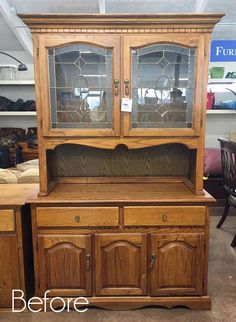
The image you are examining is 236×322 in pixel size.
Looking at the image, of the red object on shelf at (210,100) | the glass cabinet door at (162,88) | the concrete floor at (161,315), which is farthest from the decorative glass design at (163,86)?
the red object on shelf at (210,100)

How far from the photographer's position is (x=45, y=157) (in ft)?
6.20

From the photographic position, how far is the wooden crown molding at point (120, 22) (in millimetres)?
1720

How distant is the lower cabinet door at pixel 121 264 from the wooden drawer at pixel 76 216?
11 cm

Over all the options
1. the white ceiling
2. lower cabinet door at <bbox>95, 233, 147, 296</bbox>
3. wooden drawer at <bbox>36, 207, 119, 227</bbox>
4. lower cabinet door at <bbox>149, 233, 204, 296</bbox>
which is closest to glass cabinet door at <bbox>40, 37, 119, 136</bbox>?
wooden drawer at <bbox>36, 207, 119, 227</bbox>

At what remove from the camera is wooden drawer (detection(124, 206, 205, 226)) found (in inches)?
72.6

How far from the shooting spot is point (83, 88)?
1902mm

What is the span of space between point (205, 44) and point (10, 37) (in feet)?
12.1

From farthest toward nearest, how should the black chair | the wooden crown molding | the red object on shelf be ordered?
the red object on shelf
the black chair
the wooden crown molding

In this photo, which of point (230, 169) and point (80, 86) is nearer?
point (80, 86)

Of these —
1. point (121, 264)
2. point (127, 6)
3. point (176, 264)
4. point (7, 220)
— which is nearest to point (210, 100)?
point (127, 6)

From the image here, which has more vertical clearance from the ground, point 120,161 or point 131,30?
point 131,30

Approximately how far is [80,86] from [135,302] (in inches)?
57.5

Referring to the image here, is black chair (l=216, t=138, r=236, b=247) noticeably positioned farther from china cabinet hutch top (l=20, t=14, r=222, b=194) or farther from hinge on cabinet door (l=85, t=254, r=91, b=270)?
hinge on cabinet door (l=85, t=254, r=91, b=270)

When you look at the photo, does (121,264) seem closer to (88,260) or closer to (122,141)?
(88,260)
